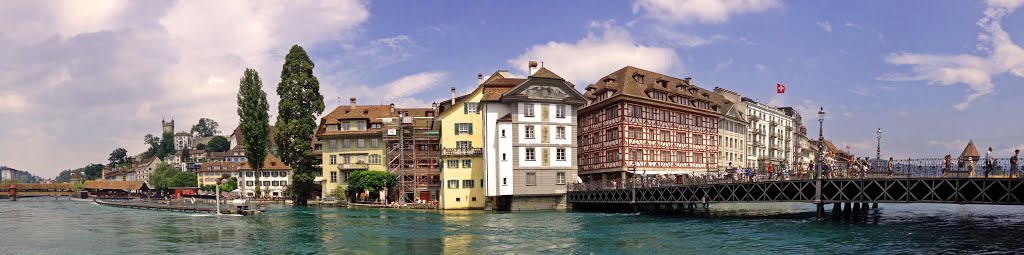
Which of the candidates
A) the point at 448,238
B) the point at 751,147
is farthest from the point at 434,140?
the point at 751,147

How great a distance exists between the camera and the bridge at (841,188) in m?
37.9

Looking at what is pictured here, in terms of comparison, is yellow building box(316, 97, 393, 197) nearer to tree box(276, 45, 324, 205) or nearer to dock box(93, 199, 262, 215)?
tree box(276, 45, 324, 205)

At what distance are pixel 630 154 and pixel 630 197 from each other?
433 inches

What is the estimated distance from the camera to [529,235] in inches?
1556

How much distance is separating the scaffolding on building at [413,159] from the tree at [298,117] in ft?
30.9

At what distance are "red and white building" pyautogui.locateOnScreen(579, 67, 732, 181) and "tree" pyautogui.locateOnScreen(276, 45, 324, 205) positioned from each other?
32930 millimetres

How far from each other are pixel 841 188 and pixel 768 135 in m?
74.7

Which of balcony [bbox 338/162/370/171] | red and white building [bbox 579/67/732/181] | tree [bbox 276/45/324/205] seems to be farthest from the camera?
balcony [bbox 338/162/370/171]

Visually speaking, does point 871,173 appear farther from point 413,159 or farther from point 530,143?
point 413,159

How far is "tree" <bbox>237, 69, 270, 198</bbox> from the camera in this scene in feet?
292

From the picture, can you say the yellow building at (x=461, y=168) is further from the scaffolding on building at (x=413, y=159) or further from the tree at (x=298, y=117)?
the tree at (x=298, y=117)

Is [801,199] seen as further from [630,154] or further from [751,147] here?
[751,147]

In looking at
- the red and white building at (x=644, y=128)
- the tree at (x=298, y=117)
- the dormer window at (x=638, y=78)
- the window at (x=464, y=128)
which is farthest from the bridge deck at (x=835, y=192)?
the tree at (x=298, y=117)

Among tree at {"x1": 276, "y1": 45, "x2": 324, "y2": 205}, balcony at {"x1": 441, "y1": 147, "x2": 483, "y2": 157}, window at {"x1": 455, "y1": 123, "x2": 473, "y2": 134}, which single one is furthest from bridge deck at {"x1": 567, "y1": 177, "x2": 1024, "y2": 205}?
tree at {"x1": 276, "y1": 45, "x2": 324, "y2": 205}
